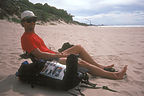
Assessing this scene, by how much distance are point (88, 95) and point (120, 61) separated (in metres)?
2.58

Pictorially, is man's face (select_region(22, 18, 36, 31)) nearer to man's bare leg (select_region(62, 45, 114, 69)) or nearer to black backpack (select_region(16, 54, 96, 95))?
black backpack (select_region(16, 54, 96, 95))

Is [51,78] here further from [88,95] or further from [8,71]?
[8,71]

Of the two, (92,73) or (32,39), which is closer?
(32,39)

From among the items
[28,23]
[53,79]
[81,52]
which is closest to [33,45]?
[28,23]

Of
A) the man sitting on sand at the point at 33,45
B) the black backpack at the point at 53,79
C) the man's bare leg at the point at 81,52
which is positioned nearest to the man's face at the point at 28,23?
the man sitting on sand at the point at 33,45

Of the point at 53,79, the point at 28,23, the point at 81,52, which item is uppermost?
the point at 28,23

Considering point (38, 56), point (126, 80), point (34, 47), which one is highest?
point (34, 47)

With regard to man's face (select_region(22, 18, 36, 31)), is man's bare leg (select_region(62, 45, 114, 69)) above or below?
below

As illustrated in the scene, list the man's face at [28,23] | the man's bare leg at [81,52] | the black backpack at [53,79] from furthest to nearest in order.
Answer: the man's bare leg at [81,52], the man's face at [28,23], the black backpack at [53,79]

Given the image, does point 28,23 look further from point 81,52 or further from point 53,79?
point 81,52

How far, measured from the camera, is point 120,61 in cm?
458

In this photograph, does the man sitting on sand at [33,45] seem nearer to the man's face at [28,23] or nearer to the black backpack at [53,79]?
the man's face at [28,23]

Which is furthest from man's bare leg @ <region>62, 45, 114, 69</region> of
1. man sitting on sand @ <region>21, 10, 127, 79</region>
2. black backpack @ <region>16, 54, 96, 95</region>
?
black backpack @ <region>16, 54, 96, 95</region>

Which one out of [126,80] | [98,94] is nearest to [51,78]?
[98,94]
